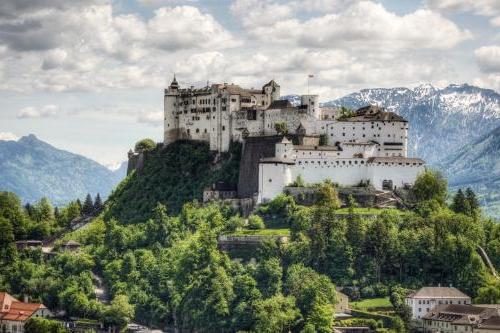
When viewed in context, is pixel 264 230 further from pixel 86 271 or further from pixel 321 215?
pixel 86 271

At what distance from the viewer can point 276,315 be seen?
3297 inches

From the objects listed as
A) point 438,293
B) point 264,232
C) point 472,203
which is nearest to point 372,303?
point 438,293

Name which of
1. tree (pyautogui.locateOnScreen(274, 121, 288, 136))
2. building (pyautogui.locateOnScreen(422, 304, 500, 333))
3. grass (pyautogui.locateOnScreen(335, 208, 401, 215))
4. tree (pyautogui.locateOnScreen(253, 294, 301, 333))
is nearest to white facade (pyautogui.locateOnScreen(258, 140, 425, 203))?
grass (pyautogui.locateOnScreen(335, 208, 401, 215))

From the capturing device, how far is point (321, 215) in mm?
94125

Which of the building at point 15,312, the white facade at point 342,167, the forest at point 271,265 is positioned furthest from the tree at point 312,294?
the building at point 15,312

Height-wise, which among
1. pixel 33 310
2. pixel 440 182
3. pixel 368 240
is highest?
pixel 440 182

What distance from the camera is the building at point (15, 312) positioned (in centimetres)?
9400

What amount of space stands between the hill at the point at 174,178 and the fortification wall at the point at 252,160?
2.60 meters

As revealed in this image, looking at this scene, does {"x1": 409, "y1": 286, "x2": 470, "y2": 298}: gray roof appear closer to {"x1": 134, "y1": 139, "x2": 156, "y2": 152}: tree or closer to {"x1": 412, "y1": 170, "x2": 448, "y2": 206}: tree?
{"x1": 412, "y1": 170, "x2": 448, "y2": 206}: tree

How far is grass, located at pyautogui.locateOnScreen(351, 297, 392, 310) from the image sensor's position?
8669 cm

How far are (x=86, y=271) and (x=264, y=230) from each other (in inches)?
857

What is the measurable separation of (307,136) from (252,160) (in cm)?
671

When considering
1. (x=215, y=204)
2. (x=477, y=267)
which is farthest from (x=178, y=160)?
(x=477, y=267)

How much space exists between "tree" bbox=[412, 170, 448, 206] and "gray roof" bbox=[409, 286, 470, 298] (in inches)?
666
